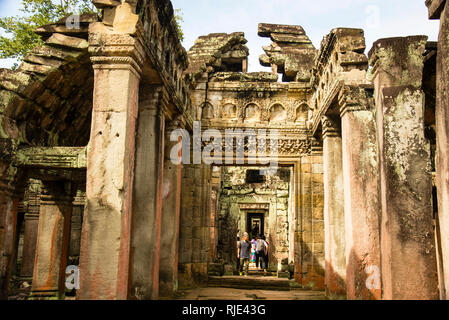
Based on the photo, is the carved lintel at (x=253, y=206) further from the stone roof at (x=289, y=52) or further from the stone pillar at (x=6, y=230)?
the stone pillar at (x=6, y=230)

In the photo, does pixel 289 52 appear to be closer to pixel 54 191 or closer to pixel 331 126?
pixel 331 126

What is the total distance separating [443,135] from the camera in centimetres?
349

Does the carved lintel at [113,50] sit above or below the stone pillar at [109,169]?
above

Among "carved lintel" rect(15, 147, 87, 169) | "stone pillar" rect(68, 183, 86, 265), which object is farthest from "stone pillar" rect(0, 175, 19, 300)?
"stone pillar" rect(68, 183, 86, 265)

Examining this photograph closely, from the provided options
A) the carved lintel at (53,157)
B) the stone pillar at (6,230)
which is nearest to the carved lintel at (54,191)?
the stone pillar at (6,230)

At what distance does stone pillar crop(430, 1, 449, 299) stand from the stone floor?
15.6 feet

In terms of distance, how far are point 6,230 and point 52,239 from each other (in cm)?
227

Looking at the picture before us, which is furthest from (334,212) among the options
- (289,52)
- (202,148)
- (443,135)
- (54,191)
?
(54,191)

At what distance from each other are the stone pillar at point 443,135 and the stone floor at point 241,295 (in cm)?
477

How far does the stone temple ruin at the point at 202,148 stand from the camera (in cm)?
400

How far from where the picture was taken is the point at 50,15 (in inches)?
511

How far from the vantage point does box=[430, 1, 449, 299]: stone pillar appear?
343 cm

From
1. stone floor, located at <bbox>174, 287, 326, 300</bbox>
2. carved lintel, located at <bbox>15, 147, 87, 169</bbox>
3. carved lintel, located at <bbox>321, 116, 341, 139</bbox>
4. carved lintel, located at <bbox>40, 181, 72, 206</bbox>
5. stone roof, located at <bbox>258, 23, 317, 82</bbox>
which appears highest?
stone roof, located at <bbox>258, 23, 317, 82</bbox>

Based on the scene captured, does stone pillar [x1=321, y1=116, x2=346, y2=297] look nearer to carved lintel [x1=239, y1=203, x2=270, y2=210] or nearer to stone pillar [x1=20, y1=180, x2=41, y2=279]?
stone pillar [x1=20, y1=180, x2=41, y2=279]
